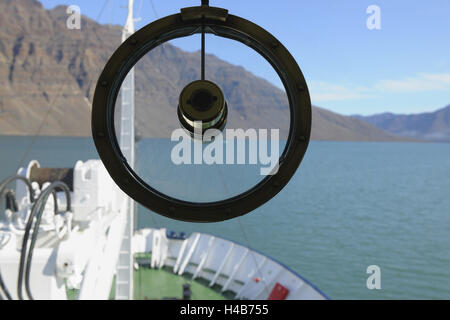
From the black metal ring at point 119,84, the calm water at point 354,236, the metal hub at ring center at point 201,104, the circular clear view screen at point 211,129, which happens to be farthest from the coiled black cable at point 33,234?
the calm water at point 354,236

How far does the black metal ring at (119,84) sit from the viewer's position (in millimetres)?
773

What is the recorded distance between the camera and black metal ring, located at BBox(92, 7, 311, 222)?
773 mm

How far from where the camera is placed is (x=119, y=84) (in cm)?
81

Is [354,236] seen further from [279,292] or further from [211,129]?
[211,129]

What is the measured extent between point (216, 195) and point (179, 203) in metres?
0.13

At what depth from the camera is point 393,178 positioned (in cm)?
3416

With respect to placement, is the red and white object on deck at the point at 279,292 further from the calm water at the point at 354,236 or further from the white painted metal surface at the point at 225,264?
the calm water at the point at 354,236

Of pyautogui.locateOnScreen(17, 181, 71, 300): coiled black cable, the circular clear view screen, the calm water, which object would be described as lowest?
the calm water

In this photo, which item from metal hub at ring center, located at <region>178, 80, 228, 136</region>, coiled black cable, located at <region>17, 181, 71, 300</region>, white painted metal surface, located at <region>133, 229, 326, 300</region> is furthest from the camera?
white painted metal surface, located at <region>133, 229, 326, 300</region>

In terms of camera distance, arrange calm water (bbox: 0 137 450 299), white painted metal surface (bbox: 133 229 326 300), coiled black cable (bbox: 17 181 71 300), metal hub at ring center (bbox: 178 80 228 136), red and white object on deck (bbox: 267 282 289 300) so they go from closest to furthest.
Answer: metal hub at ring center (bbox: 178 80 228 136), coiled black cable (bbox: 17 181 71 300), red and white object on deck (bbox: 267 282 289 300), white painted metal surface (bbox: 133 229 326 300), calm water (bbox: 0 137 450 299)

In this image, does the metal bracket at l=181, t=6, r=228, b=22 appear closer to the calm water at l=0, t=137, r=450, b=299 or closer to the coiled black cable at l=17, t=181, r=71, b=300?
the coiled black cable at l=17, t=181, r=71, b=300

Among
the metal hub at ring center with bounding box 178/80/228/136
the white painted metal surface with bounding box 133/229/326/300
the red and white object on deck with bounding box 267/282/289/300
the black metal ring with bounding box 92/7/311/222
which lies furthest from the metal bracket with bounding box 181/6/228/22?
the red and white object on deck with bounding box 267/282/289/300

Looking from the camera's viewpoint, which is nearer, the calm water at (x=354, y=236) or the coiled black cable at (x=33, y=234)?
the coiled black cable at (x=33, y=234)
